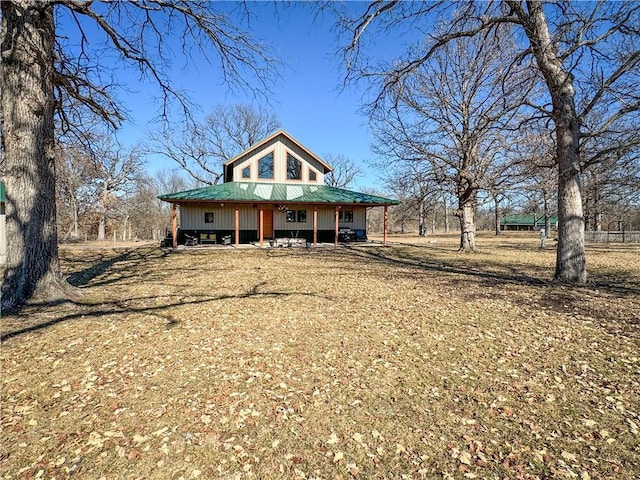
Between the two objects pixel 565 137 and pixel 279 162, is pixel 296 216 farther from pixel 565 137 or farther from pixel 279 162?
pixel 565 137

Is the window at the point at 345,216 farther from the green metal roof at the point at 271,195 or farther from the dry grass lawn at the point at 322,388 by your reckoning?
the dry grass lawn at the point at 322,388

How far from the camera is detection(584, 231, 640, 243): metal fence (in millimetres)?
26016

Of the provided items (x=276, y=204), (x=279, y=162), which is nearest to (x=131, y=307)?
(x=276, y=204)

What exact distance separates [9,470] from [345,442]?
8.31 ft

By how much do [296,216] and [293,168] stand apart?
3.37 metres

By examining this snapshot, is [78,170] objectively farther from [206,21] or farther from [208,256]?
[206,21]

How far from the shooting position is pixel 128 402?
3.16m

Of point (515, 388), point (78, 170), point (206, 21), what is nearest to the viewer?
point (515, 388)

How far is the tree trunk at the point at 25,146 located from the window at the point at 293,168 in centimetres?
1616

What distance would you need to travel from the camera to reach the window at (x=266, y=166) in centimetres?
2127

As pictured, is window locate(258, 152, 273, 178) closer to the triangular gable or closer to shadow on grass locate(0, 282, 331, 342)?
the triangular gable

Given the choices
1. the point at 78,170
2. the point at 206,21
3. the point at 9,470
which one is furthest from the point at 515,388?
the point at 78,170

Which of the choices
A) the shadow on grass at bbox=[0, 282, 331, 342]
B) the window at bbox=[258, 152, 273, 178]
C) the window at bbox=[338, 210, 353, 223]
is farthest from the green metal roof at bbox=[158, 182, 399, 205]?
the shadow on grass at bbox=[0, 282, 331, 342]

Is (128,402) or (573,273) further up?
(573,273)
